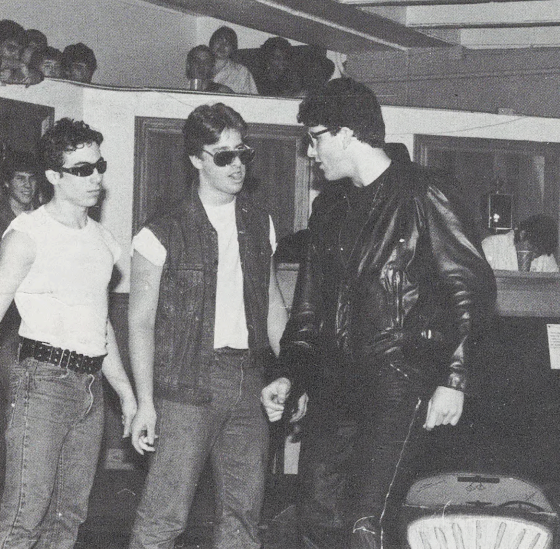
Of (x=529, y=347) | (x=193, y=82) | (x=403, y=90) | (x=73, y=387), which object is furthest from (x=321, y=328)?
(x=403, y=90)

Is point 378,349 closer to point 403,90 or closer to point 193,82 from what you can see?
point 193,82

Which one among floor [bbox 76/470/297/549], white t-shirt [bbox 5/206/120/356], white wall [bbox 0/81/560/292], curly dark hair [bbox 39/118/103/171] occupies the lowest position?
floor [bbox 76/470/297/549]

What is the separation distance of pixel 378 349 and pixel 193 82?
695cm

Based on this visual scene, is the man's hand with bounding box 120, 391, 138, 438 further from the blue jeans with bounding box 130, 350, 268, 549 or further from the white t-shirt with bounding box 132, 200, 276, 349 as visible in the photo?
the white t-shirt with bounding box 132, 200, 276, 349

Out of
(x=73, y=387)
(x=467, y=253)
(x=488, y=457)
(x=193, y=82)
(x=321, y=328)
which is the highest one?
(x=193, y=82)

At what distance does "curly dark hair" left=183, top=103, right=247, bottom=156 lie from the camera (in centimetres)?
394

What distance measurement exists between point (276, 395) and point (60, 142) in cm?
128

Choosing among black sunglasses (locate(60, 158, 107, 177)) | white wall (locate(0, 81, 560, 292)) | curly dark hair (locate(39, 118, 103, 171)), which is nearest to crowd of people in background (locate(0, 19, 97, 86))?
white wall (locate(0, 81, 560, 292))

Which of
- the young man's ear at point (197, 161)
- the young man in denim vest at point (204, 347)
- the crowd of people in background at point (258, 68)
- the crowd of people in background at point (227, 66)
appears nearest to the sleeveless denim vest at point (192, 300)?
the young man in denim vest at point (204, 347)

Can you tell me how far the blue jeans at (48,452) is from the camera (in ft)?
12.0

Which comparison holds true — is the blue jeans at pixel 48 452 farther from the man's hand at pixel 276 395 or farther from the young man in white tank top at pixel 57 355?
the man's hand at pixel 276 395

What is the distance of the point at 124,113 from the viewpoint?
7781 mm

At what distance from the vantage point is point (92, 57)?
10.1m

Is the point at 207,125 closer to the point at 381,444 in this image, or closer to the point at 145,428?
the point at 145,428
